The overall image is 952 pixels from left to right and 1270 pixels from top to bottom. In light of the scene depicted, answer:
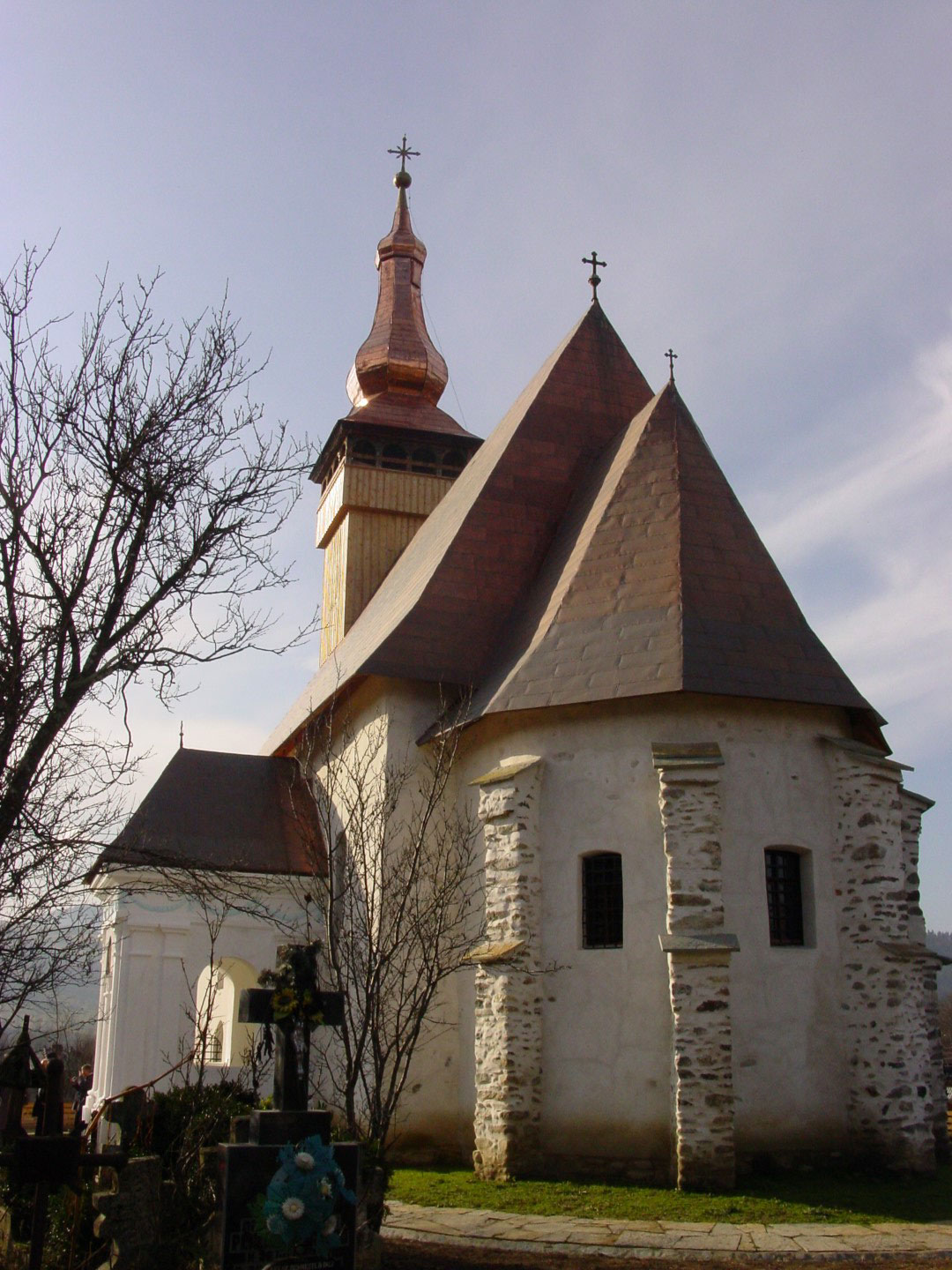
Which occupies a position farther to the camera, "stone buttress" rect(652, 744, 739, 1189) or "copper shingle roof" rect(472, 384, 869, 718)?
"copper shingle roof" rect(472, 384, 869, 718)

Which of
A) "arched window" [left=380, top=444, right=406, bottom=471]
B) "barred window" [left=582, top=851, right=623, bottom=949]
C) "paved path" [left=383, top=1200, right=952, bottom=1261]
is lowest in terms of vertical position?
"paved path" [left=383, top=1200, right=952, bottom=1261]

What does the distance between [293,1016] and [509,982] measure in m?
5.70

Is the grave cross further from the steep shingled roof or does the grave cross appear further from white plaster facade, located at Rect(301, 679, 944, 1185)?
the steep shingled roof

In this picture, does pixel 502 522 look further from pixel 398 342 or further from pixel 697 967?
pixel 398 342

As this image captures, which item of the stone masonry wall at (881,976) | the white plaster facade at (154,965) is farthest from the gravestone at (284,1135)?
the white plaster facade at (154,965)

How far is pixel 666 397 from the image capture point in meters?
16.9

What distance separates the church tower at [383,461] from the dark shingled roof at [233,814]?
224 inches

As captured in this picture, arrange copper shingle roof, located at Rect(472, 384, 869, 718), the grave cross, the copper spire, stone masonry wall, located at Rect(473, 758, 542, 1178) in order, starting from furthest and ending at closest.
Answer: the copper spire < copper shingle roof, located at Rect(472, 384, 869, 718) < stone masonry wall, located at Rect(473, 758, 542, 1178) < the grave cross

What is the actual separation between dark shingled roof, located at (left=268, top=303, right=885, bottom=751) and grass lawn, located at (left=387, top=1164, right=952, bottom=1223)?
195 inches

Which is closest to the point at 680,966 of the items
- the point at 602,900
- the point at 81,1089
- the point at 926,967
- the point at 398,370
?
the point at 602,900

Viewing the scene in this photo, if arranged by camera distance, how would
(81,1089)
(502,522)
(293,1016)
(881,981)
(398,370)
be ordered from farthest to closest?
(398,370), (502,522), (81,1089), (881,981), (293,1016)

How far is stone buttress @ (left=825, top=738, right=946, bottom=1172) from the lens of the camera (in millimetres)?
12438

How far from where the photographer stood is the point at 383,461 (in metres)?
27.8

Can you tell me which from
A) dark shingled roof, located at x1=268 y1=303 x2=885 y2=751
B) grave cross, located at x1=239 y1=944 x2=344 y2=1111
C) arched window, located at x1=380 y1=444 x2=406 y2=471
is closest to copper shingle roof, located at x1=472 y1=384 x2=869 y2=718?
dark shingled roof, located at x1=268 y1=303 x2=885 y2=751
